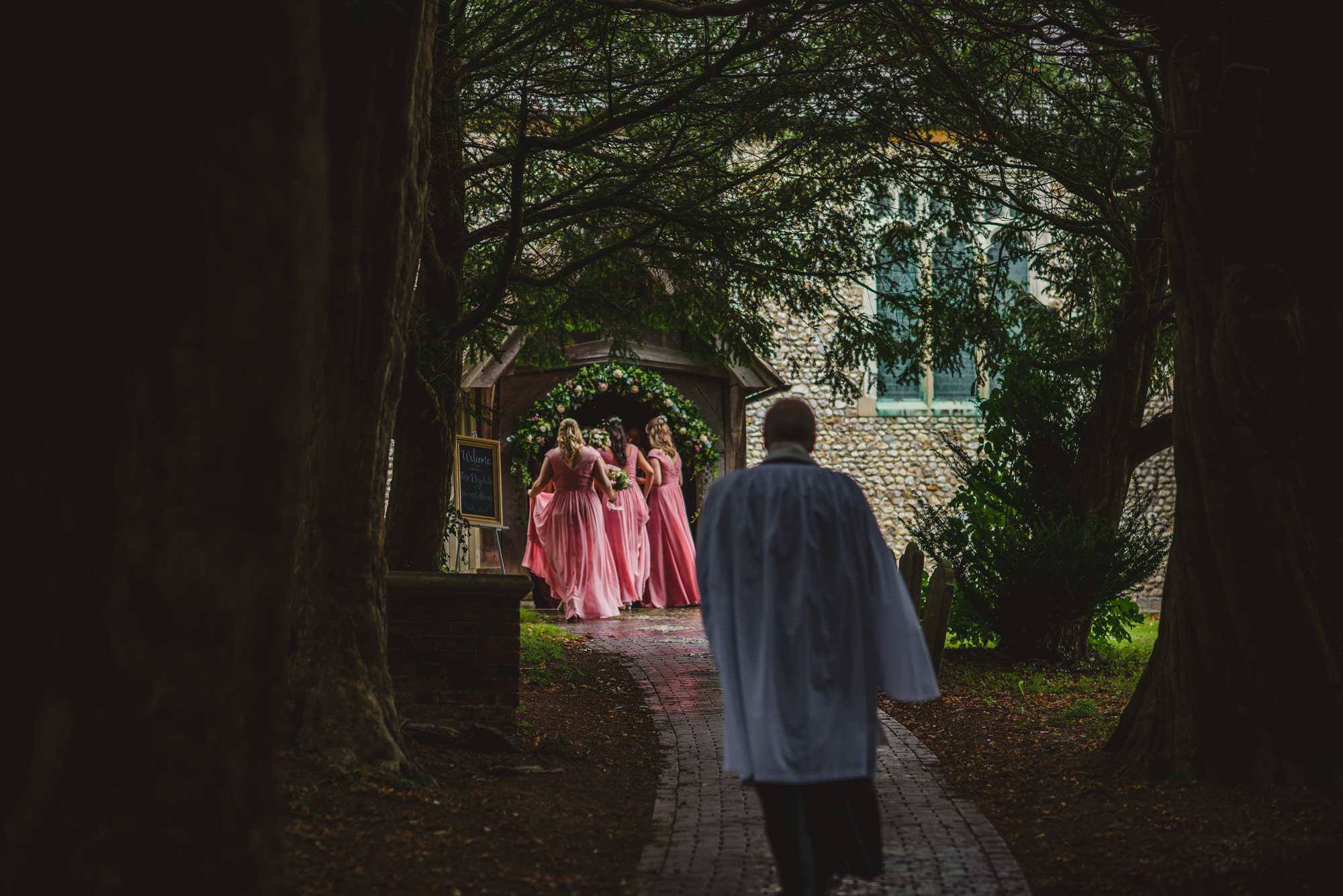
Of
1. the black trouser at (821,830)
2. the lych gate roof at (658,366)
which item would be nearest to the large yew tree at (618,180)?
the lych gate roof at (658,366)

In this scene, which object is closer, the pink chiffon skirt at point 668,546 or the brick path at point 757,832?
the brick path at point 757,832

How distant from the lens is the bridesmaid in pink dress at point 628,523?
16000 millimetres

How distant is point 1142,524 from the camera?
11406mm

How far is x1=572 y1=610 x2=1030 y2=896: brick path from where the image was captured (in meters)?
4.25

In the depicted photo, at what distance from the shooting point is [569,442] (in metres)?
15.3

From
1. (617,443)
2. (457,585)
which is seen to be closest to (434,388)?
(457,585)

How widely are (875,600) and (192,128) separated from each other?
8.37 ft

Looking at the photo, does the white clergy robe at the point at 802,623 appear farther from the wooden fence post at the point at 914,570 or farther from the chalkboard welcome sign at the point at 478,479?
the chalkboard welcome sign at the point at 478,479

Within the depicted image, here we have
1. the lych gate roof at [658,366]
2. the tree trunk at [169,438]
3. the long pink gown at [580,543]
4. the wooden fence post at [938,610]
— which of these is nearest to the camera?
the tree trunk at [169,438]

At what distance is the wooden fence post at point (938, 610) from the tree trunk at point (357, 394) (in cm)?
508

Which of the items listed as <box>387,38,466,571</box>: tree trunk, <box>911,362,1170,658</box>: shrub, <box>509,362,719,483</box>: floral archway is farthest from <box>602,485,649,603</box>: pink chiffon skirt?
<box>387,38,466,571</box>: tree trunk

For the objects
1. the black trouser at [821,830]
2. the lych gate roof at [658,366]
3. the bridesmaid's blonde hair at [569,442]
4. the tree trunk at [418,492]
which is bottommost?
the black trouser at [821,830]

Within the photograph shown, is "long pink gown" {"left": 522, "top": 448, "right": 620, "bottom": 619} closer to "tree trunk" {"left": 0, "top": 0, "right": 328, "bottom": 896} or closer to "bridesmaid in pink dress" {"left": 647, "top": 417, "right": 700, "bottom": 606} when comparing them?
"bridesmaid in pink dress" {"left": 647, "top": 417, "right": 700, "bottom": 606}

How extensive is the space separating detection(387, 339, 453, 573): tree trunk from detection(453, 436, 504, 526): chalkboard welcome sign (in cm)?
394
